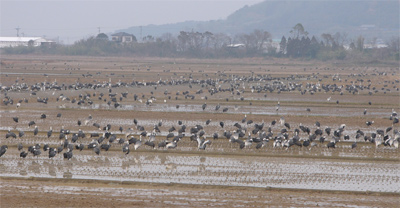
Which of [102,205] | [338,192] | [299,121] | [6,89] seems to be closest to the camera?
[102,205]

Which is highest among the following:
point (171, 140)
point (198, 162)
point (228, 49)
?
point (228, 49)

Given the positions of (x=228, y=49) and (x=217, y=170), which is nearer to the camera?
(x=217, y=170)

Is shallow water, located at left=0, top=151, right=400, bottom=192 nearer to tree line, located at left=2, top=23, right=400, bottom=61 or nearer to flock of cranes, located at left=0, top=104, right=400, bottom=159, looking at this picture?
flock of cranes, located at left=0, top=104, right=400, bottom=159

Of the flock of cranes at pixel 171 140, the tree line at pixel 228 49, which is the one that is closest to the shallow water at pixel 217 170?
the flock of cranes at pixel 171 140

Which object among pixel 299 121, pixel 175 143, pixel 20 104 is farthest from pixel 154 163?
pixel 20 104

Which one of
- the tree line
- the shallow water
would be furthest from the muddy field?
the tree line

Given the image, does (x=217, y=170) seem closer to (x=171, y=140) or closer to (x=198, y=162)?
(x=198, y=162)

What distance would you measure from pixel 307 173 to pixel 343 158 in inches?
104

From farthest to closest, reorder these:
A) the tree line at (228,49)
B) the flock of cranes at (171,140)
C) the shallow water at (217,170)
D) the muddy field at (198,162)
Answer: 1. the tree line at (228,49)
2. the flock of cranes at (171,140)
3. the shallow water at (217,170)
4. the muddy field at (198,162)

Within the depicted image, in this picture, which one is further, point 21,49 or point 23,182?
point 21,49

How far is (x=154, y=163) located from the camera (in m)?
17.1

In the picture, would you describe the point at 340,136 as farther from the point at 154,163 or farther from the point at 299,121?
the point at 154,163

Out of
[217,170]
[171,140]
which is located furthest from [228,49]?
[217,170]

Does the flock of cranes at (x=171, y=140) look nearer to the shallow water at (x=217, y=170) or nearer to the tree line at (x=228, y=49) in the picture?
the shallow water at (x=217, y=170)
